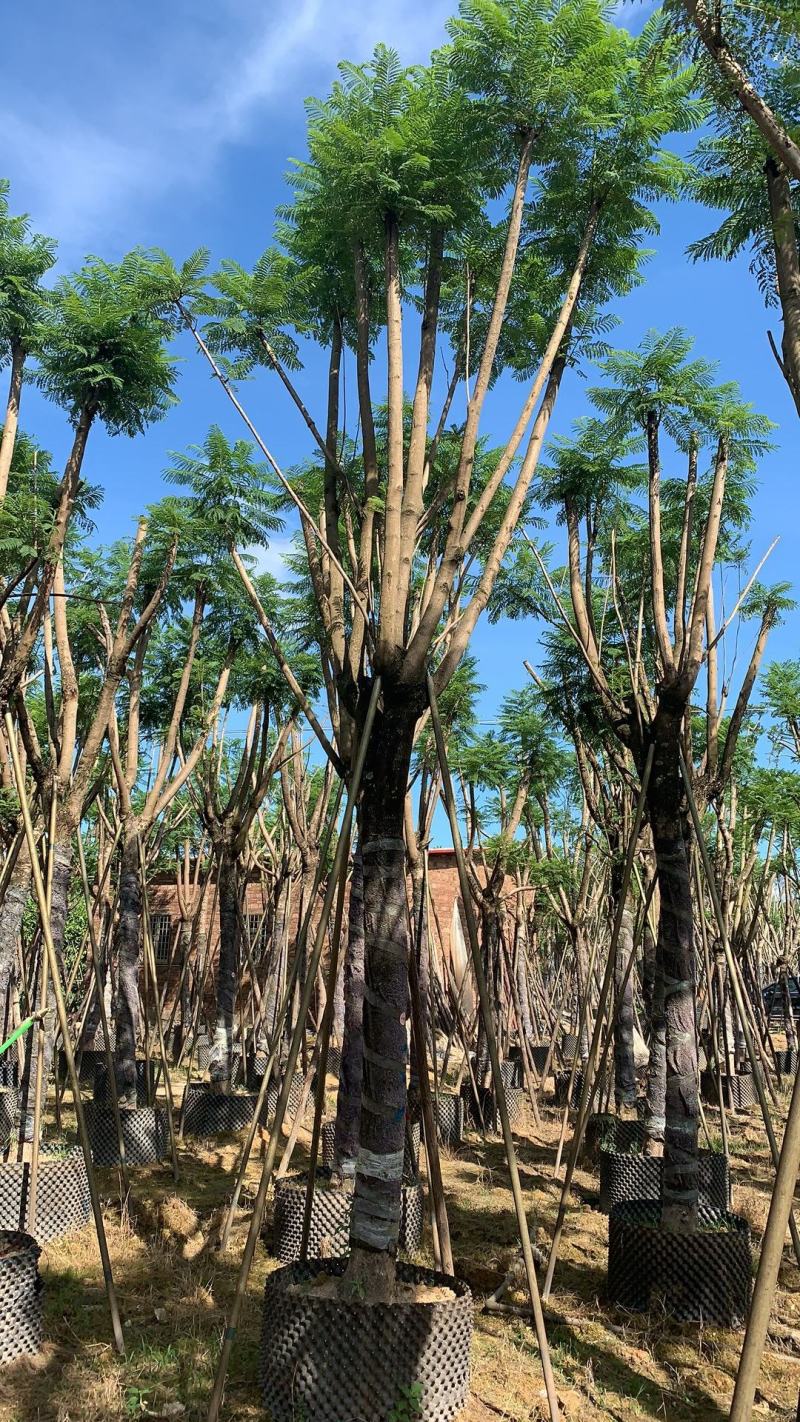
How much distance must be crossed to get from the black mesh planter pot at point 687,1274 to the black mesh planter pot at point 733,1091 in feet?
26.1

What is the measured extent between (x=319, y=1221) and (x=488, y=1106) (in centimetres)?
701

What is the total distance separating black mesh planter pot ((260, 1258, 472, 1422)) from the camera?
385 cm

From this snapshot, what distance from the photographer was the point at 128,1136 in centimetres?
925

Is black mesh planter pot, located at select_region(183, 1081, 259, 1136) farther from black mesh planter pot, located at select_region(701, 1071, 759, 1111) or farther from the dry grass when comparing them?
black mesh planter pot, located at select_region(701, 1071, 759, 1111)

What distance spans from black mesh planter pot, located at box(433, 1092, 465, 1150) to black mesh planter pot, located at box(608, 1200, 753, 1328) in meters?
5.38

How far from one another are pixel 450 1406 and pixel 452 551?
4116 millimetres

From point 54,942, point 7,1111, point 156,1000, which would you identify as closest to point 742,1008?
point 54,942

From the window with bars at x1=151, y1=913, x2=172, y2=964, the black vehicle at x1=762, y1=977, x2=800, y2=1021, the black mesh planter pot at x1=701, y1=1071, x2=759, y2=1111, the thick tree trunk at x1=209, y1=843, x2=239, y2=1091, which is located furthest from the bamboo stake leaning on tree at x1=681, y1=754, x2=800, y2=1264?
the black vehicle at x1=762, y1=977, x2=800, y2=1021

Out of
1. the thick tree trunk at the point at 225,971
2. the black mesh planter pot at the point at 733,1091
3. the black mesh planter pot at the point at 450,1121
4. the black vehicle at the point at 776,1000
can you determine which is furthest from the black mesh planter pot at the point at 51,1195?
the black vehicle at the point at 776,1000

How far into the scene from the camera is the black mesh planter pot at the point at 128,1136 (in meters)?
9.11

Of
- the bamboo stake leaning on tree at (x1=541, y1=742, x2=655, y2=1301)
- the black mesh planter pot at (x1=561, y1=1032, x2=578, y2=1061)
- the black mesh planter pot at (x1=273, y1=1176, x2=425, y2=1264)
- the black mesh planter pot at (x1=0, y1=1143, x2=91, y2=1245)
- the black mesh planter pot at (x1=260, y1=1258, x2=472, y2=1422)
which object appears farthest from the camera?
the black mesh planter pot at (x1=561, y1=1032, x2=578, y2=1061)

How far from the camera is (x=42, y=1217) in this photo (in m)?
6.74

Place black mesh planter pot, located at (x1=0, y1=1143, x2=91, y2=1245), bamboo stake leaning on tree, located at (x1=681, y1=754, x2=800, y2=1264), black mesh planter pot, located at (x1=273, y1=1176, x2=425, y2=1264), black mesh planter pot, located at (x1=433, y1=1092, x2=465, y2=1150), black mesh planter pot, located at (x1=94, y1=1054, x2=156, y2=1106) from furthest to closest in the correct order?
black mesh planter pot, located at (x1=94, y1=1054, x2=156, y2=1106), black mesh planter pot, located at (x1=433, y1=1092, x2=465, y2=1150), black mesh planter pot, located at (x1=0, y1=1143, x2=91, y2=1245), black mesh planter pot, located at (x1=273, y1=1176, x2=425, y2=1264), bamboo stake leaning on tree, located at (x1=681, y1=754, x2=800, y2=1264)

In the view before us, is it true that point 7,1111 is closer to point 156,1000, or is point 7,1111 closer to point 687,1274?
point 156,1000
